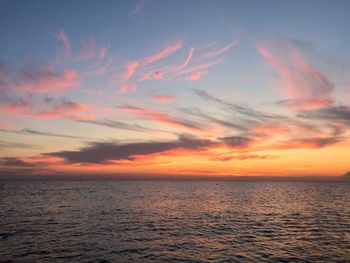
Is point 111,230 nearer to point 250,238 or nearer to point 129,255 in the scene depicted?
point 129,255

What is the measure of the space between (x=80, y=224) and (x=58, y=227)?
11.9ft

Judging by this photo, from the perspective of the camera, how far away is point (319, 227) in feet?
144

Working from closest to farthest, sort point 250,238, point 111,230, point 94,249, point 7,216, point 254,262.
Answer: point 254,262
point 94,249
point 250,238
point 111,230
point 7,216

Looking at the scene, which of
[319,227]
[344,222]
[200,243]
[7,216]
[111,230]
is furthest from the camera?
[7,216]

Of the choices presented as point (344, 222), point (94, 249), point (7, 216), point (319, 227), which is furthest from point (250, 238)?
point (7, 216)

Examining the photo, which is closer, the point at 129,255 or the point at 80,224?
the point at 129,255

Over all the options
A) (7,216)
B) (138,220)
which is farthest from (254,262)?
(7,216)

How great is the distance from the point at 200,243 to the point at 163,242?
13.8 feet

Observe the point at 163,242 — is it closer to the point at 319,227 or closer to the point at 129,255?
the point at 129,255

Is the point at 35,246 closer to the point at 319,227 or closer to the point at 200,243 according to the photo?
the point at 200,243

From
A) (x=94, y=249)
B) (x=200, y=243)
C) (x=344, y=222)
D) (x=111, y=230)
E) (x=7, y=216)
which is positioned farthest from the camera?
(x=7, y=216)

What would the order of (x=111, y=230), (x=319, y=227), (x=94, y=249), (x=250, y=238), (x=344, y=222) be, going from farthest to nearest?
(x=344, y=222)
(x=319, y=227)
(x=111, y=230)
(x=250, y=238)
(x=94, y=249)

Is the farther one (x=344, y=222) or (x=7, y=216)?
(x=7, y=216)

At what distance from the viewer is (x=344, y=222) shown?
49219mm
